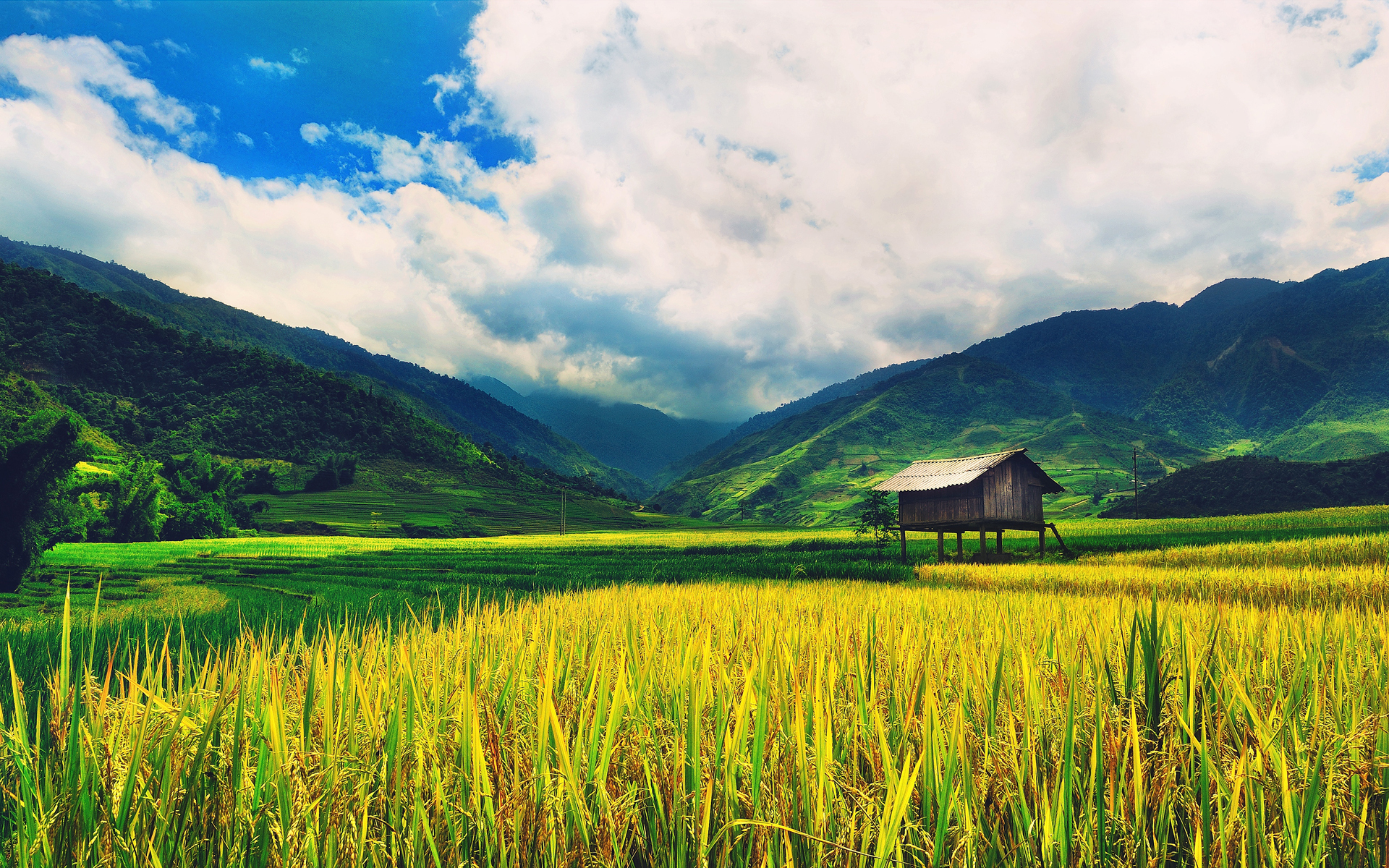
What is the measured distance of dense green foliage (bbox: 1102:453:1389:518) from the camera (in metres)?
77.1

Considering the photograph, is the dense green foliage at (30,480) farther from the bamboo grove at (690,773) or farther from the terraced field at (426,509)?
the terraced field at (426,509)

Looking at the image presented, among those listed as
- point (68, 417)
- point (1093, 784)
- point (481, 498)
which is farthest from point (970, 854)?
point (481, 498)

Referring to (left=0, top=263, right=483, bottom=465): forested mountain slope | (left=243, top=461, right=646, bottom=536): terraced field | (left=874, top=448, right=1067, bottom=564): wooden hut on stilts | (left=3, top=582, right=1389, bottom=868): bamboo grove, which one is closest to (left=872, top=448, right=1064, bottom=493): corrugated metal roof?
(left=874, top=448, right=1067, bottom=564): wooden hut on stilts

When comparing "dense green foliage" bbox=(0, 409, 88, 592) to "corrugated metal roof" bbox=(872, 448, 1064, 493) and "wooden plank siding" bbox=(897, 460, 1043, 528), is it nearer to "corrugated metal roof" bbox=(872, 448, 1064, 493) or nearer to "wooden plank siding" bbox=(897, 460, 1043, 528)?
"corrugated metal roof" bbox=(872, 448, 1064, 493)

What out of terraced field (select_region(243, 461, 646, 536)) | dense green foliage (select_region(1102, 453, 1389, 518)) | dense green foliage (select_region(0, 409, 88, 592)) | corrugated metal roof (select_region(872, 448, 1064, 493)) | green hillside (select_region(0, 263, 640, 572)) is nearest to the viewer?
A: dense green foliage (select_region(0, 409, 88, 592))

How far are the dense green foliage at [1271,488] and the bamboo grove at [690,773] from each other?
317 feet

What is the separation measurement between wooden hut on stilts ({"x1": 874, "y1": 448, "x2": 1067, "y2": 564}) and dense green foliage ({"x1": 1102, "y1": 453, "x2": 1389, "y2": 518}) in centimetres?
6744

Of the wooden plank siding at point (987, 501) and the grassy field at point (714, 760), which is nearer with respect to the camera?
the grassy field at point (714, 760)

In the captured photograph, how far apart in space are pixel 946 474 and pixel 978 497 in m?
2.65

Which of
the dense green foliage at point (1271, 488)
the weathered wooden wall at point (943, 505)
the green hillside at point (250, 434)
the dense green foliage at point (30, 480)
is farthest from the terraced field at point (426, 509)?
the dense green foliage at point (1271, 488)

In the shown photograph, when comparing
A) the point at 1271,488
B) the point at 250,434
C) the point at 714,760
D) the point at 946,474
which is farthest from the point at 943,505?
the point at 250,434

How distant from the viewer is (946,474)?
29.2 meters

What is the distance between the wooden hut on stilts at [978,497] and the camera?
26.8 m

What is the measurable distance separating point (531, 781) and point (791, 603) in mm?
6377
